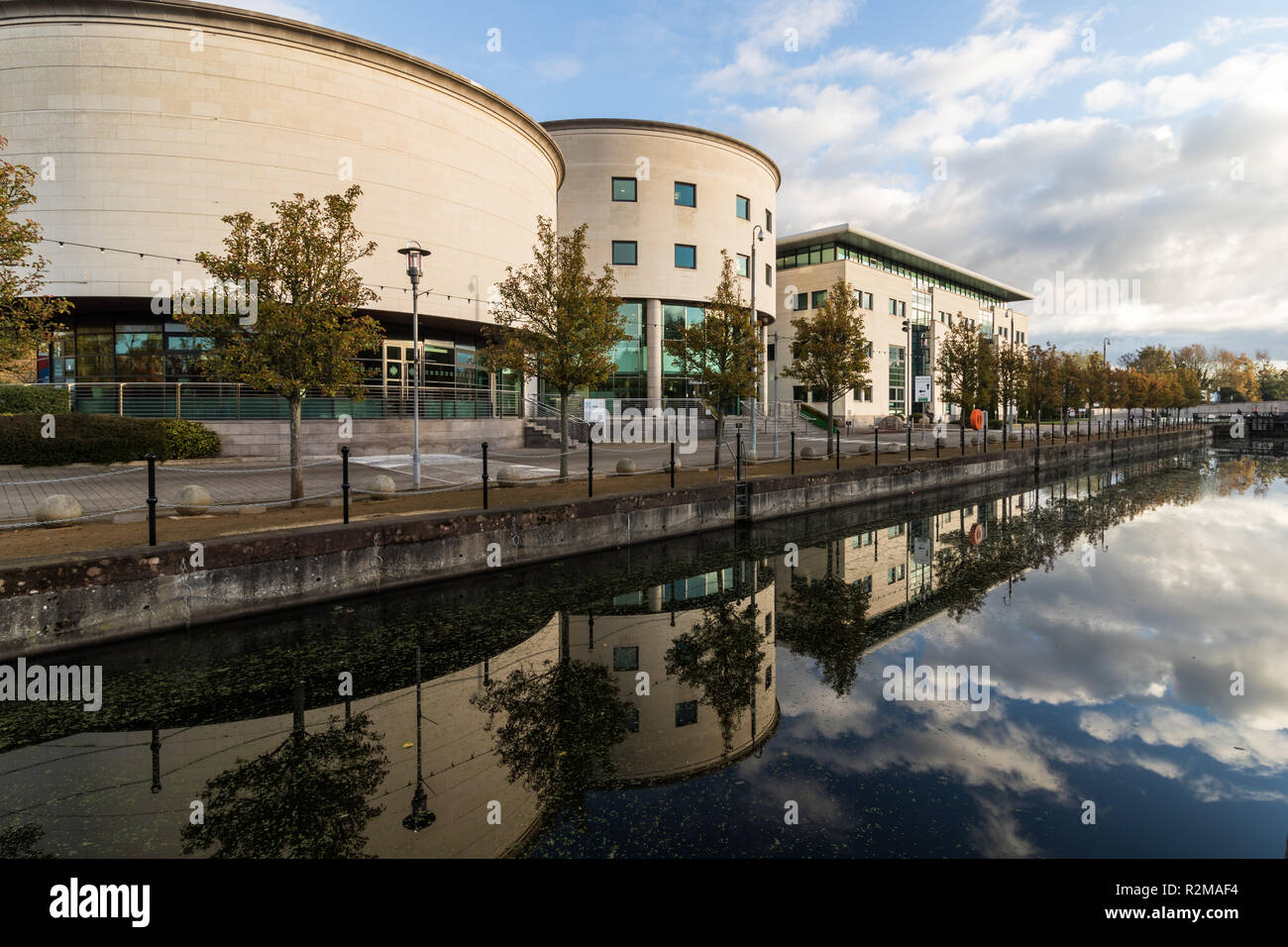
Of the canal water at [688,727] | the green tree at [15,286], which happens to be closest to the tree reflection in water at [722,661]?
the canal water at [688,727]

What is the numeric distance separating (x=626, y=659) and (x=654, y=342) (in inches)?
1579

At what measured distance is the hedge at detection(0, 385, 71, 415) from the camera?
20.7 m

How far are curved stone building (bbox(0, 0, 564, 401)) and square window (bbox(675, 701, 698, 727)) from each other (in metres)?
26.5

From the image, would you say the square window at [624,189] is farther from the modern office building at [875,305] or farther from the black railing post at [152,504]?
the black railing post at [152,504]

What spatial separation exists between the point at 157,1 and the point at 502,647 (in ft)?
100

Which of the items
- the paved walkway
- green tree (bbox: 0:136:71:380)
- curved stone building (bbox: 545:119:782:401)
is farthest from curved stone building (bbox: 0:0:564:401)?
green tree (bbox: 0:136:71:380)

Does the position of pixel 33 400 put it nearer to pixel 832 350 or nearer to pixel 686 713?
pixel 686 713

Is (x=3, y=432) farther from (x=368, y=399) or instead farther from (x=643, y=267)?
(x=643, y=267)

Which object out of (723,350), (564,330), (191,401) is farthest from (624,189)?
(564,330)

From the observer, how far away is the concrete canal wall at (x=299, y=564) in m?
6.64

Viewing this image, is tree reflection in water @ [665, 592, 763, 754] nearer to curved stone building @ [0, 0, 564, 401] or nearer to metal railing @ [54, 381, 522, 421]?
metal railing @ [54, 381, 522, 421]

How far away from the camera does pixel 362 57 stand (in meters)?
27.7
